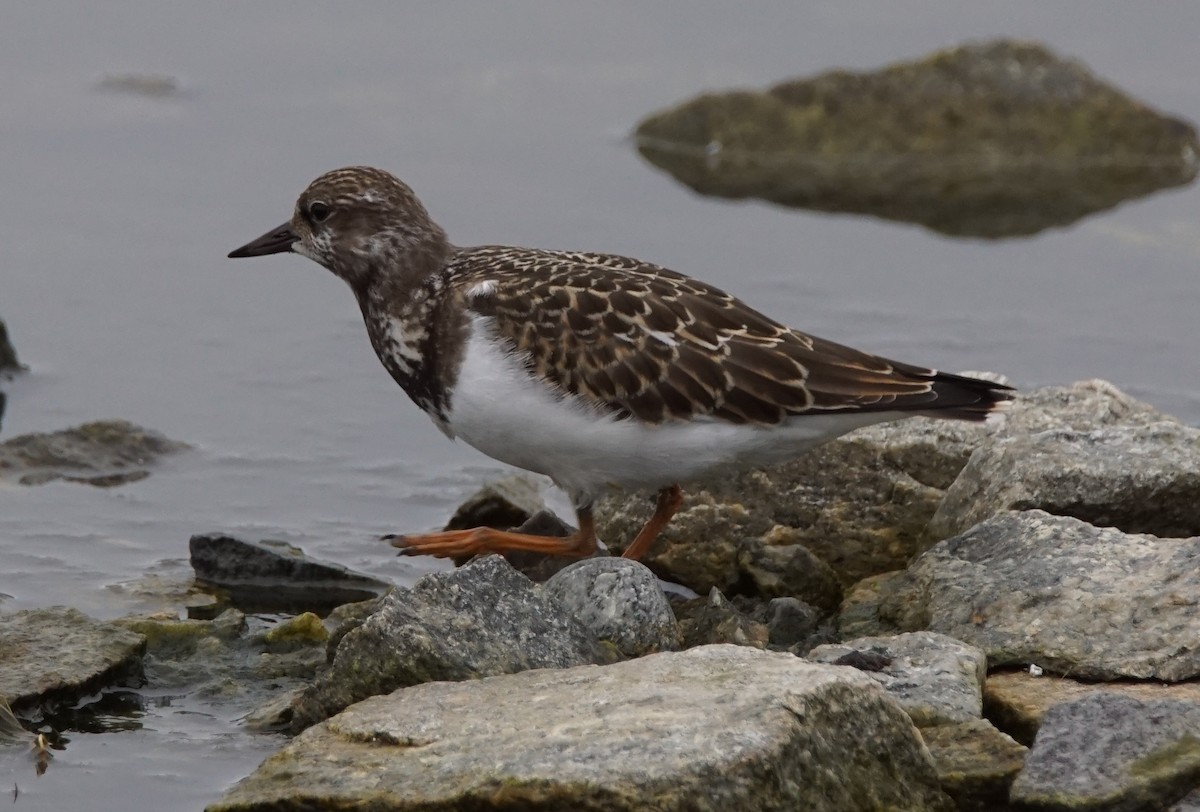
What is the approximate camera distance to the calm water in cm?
732

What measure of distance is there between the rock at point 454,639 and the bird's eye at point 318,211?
196 centimetres

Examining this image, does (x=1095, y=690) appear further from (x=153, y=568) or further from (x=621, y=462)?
(x=153, y=568)

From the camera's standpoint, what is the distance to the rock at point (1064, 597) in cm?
504

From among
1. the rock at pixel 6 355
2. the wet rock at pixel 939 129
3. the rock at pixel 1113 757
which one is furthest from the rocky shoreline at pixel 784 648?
the wet rock at pixel 939 129

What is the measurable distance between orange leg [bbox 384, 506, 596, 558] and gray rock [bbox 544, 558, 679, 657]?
0.97m

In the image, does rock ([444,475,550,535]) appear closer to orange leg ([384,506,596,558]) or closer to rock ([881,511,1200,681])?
orange leg ([384,506,596,558])

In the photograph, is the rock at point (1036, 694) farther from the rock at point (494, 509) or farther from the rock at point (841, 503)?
the rock at point (494, 509)

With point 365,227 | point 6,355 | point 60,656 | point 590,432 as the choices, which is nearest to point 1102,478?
point 590,432

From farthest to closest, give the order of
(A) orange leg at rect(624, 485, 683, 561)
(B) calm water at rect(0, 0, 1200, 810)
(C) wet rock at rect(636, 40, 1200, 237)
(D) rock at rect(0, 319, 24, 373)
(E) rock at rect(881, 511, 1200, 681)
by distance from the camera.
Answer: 1. (C) wet rock at rect(636, 40, 1200, 237)
2. (D) rock at rect(0, 319, 24, 373)
3. (B) calm water at rect(0, 0, 1200, 810)
4. (A) orange leg at rect(624, 485, 683, 561)
5. (E) rock at rect(881, 511, 1200, 681)

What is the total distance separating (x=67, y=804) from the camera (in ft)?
15.8

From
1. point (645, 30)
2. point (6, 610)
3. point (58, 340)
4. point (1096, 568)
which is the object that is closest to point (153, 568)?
point (6, 610)

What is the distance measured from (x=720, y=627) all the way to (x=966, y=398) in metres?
1.10

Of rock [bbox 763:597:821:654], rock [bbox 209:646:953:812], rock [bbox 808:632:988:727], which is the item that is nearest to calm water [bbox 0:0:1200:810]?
rock [bbox 209:646:953:812]

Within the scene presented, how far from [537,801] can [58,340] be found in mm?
5575
